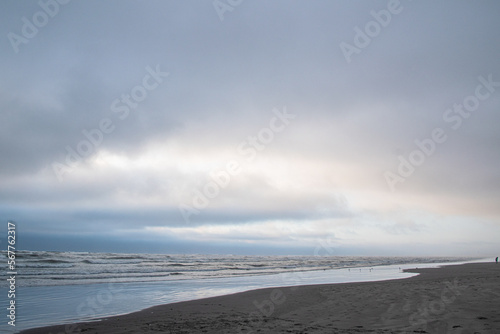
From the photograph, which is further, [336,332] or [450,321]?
[450,321]

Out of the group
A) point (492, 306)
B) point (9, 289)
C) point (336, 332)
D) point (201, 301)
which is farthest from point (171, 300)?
point (492, 306)

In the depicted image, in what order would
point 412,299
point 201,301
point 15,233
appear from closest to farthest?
point 15,233, point 412,299, point 201,301

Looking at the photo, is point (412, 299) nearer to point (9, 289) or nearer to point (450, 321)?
point (450, 321)

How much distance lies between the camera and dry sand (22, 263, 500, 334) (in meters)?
10.6

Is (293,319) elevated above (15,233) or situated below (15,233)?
below

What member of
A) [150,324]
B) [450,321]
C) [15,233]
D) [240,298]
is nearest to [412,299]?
[450,321]

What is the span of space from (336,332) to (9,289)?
23.7m

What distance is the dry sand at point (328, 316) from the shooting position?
34.6 ft

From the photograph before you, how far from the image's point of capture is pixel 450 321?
10734 mm

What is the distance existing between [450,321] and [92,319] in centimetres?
1325

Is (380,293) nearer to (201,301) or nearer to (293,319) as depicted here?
(293,319)

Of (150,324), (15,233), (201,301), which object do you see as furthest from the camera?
(201,301)

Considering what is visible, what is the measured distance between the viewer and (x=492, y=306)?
42.0 ft

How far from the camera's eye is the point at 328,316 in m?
12.7
